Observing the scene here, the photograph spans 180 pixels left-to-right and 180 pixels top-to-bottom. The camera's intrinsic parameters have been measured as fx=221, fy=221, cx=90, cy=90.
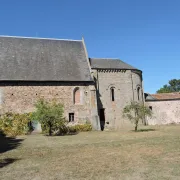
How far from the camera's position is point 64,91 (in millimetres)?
25672

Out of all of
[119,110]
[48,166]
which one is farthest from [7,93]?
[48,166]

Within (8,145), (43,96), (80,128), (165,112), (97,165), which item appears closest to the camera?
(97,165)

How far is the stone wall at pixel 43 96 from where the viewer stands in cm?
2400

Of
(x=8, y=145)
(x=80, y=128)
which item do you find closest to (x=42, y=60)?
(x=80, y=128)

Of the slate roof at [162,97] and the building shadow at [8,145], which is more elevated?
the slate roof at [162,97]

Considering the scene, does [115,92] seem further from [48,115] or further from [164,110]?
[48,115]

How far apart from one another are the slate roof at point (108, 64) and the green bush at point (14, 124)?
10.7m

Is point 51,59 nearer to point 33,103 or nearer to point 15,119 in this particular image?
point 33,103

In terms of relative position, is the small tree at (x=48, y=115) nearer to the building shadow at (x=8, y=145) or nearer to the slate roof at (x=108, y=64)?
the building shadow at (x=8, y=145)

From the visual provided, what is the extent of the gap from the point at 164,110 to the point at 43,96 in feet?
57.2

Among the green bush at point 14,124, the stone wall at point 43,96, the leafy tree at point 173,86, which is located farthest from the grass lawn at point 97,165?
the leafy tree at point 173,86

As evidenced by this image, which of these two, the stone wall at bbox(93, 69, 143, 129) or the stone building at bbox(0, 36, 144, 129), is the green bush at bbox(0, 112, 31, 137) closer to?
the stone building at bbox(0, 36, 144, 129)

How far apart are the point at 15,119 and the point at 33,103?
2551 millimetres

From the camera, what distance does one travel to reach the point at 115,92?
94.1 ft
